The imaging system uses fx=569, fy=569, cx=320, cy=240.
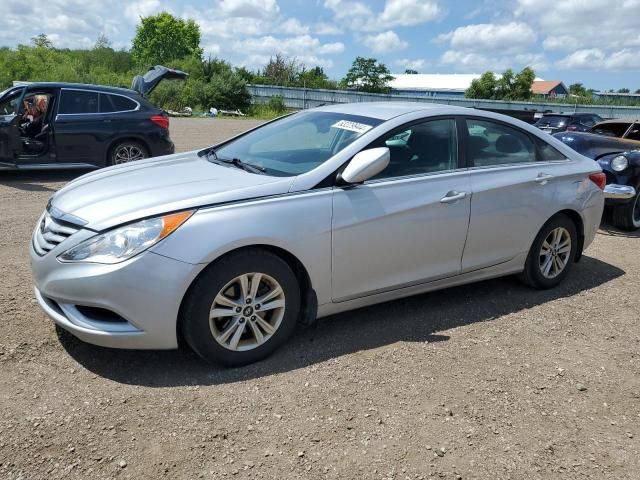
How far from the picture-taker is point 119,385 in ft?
10.6

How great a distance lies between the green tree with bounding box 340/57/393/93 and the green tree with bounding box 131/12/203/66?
124 feet

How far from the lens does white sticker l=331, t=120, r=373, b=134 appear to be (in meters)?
4.04

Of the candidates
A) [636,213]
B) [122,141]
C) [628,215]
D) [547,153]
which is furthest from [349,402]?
[122,141]

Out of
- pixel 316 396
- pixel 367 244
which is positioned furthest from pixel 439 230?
pixel 316 396

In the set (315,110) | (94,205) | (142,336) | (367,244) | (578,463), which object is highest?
(315,110)

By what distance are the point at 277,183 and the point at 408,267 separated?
1.16 metres

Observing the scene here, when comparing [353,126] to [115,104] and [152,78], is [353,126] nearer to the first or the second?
[115,104]

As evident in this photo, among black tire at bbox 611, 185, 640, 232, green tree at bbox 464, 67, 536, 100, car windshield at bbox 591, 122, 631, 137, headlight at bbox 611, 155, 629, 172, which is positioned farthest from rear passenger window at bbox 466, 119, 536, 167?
green tree at bbox 464, 67, 536, 100

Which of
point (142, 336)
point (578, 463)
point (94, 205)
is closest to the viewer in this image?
point (578, 463)

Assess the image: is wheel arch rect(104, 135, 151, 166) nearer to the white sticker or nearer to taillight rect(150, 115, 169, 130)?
taillight rect(150, 115, 169, 130)

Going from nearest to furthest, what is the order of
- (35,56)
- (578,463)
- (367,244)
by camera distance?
(578,463) < (367,244) < (35,56)

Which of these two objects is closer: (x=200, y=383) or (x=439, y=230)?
(x=200, y=383)

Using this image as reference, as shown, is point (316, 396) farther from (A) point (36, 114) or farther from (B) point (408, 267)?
(A) point (36, 114)

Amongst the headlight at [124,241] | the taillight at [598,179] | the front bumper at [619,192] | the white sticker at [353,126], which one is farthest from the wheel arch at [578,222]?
the headlight at [124,241]
